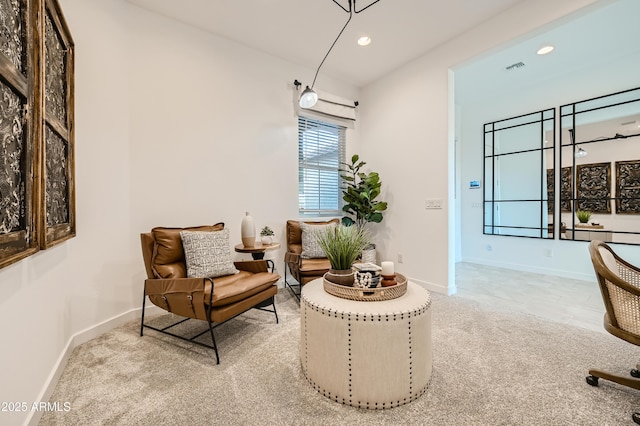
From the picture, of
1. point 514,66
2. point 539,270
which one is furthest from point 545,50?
point 539,270

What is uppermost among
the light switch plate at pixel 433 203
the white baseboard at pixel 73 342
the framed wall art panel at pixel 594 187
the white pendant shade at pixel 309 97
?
the white pendant shade at pixel 309 97

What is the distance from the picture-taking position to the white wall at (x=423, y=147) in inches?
120

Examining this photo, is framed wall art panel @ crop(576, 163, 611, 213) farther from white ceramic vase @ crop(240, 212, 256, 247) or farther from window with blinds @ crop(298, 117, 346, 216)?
white ceramic vase @ crop(240, 212, 256, 247)

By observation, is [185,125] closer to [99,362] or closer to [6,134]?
[6,134]

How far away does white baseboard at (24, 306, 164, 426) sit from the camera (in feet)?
4.38

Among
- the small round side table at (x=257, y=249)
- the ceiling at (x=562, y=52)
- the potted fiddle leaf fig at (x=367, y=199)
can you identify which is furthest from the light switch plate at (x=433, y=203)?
the small round side table at (x=257, y=249)

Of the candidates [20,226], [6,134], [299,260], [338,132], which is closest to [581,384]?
[299,260]

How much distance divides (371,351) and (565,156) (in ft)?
15.2

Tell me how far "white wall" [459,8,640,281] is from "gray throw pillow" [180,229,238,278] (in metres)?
4.64

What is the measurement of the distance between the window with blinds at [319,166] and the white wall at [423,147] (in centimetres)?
58

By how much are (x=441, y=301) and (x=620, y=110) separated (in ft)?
11.9

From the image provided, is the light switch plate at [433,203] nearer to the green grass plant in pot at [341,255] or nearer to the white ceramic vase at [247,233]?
the green grass plant in pot at [341,255]

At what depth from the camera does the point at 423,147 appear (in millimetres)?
3484

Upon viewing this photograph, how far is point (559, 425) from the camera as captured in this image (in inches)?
50.4
